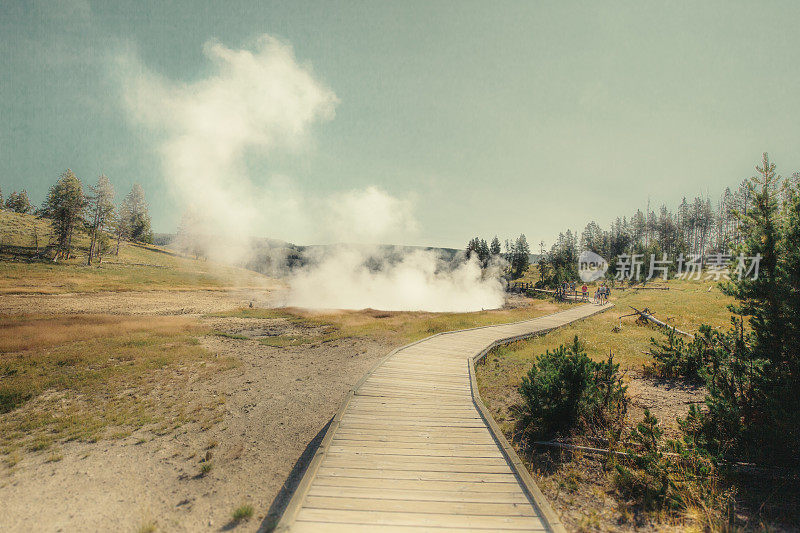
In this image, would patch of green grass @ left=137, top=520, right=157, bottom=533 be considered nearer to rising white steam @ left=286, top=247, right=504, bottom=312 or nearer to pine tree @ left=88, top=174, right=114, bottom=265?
rising white steam @ left=286, top=247, right=504, bottom=312

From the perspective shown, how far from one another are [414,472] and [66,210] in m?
78.5

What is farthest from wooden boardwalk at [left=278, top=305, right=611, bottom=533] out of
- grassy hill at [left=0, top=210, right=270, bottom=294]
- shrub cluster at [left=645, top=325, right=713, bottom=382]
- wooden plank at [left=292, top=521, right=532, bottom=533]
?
grassy hill at [left=0, top=210, right=270, bottom=294]

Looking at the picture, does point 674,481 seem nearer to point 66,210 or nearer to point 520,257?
point 66,210

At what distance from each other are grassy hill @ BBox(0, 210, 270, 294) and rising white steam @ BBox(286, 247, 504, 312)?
1902 centimetres

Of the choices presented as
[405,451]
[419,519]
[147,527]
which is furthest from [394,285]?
[419,519]

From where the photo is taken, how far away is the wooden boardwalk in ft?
13.0

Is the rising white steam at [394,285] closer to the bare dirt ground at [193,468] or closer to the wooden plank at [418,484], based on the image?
the bare dirt ground at [193,468]

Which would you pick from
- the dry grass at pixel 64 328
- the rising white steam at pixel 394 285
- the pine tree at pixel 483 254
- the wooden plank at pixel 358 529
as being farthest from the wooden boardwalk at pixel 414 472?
the pine tree at pixel 483 254

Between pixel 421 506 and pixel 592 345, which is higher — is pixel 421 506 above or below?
below

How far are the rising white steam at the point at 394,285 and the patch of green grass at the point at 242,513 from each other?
37645mm

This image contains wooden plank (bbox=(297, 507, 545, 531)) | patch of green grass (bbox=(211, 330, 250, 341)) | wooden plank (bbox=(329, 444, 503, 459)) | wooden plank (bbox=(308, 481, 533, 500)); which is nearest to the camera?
wooden plank (bbox=(297, 507, 545, 531))

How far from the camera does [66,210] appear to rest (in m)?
52.8

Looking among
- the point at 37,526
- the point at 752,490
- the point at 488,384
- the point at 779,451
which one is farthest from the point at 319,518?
the point at 488,384

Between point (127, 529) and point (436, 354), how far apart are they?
9.96m
